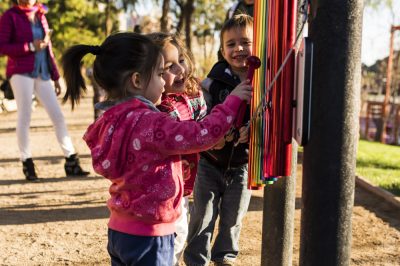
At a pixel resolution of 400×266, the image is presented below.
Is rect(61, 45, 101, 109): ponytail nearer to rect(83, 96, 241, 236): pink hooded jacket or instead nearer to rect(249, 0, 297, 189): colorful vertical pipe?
rect(83, 96, 241, 236): pink hooded jacket

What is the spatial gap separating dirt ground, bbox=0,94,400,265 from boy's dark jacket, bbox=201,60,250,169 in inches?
27.7

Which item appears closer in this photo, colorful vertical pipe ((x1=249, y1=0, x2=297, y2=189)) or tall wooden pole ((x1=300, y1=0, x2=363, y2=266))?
tall wooden pole ((x1=300, y1=0, x2=363, y2=266))

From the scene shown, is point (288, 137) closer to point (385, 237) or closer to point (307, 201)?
point (307, 201)

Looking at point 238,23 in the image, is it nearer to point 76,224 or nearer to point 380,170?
point 76,224

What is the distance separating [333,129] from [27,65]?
4537mm

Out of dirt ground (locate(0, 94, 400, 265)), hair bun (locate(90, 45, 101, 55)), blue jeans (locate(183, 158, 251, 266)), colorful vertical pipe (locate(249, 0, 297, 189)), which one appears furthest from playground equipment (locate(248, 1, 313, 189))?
dirt ground (locate(0, 94, 400, 265))

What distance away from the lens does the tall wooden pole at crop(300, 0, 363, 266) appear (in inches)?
54.6

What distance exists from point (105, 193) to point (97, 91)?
629 centimetres

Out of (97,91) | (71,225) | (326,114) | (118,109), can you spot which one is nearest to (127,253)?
(118,109)

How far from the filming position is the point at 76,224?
160 inches

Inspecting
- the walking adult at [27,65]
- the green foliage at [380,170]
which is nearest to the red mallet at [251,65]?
the green foliage at [380,170]

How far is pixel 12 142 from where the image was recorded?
8.78 meters

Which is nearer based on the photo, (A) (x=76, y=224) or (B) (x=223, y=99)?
(B) (x=223, y=99)

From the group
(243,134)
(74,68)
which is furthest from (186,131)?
(74,68)
